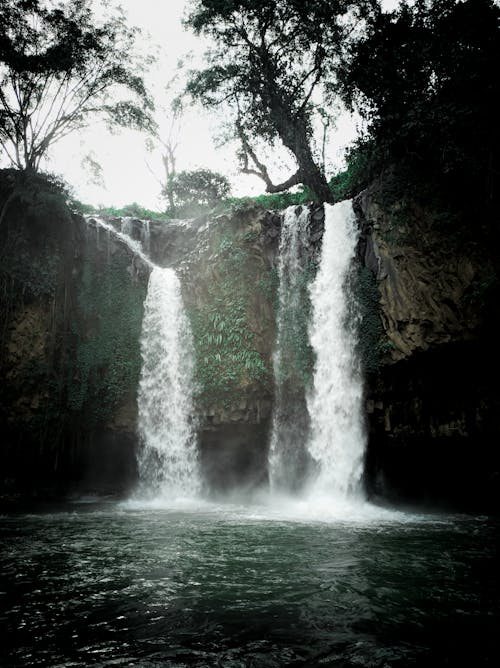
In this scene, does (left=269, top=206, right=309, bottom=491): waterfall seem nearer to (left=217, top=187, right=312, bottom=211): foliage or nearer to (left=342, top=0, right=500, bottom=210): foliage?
(left=342, top=0, right=500, bottom=210): foliage

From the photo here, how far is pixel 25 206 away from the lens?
1476 cm

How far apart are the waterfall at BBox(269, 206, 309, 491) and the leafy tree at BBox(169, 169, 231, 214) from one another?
43.3 ft

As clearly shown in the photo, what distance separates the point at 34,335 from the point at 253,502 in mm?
8972

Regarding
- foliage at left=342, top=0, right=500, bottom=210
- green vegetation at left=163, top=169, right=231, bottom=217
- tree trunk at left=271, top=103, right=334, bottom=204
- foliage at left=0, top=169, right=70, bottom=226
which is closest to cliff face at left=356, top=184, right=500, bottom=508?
foliage at left=342, top=0, right=500, bottom=210

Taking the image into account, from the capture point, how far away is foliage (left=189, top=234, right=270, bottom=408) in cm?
1464

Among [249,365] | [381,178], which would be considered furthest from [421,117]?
[249,365]

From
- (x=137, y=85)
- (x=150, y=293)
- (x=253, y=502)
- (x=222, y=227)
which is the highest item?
(x=137, y=85)

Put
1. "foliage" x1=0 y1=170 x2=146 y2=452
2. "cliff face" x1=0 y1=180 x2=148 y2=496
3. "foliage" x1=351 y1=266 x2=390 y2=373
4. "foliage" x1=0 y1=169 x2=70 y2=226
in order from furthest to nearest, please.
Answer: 1. "foliage" x1=0 y1=169 x2=70 y2=226
2. "foliage" x1=0 y1=170 x2=146 y2=452
3. "cliff face" x1=0 y1=180 x2=148 y2=496
4. "foliage" x1=351 y1=266 x2=390 y2=373

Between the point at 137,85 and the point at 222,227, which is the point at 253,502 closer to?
the point at 222,227

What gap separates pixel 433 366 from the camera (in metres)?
12.1

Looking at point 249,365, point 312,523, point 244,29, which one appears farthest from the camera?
point 244,29

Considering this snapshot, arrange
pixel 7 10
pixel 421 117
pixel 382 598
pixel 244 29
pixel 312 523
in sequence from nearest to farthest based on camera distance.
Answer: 1. pixel 382 598
2. pixel 312 523
3. pixel 421 117
4. pixel 7 10
5. pixel 244 29

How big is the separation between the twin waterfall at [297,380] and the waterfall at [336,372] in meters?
0.03

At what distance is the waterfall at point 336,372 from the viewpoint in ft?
41.7
